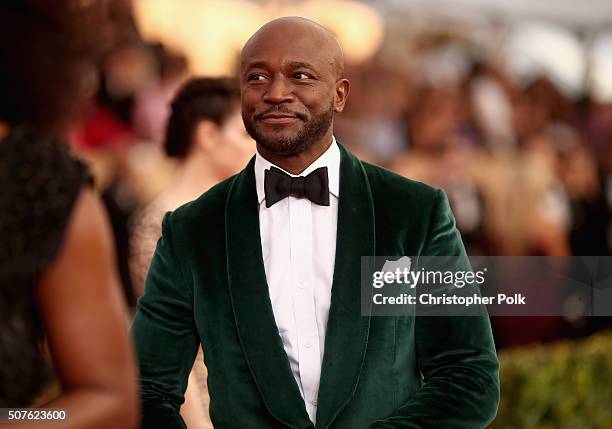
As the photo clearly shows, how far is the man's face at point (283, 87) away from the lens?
6.12ft

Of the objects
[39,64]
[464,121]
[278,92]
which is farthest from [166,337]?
[464,121]

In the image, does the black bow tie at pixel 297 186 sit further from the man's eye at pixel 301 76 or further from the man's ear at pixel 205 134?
the man's ear at pixel 205 134

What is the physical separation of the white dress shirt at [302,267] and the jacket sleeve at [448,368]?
16 centimetres

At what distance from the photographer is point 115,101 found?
272 centimetres

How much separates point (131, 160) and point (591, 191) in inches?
50.6

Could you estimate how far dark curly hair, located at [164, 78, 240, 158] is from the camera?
8.43ft

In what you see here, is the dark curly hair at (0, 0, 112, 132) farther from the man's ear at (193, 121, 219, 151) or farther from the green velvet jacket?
the man's ear at (193, 121, 219, 151)

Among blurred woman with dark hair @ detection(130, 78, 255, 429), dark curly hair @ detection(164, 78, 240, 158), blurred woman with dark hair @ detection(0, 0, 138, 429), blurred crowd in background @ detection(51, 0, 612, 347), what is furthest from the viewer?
blurred crowd in background @ detection(51, 0, 612, 347)

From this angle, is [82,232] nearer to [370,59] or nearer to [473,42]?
[370,59]

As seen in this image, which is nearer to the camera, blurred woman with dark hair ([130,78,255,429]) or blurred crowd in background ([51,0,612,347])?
blurred woman with dark hair ([130,78,255,429])

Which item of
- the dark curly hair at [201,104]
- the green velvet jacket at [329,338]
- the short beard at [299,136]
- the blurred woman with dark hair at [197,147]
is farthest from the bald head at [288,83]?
the dark curly hair at [201,104]

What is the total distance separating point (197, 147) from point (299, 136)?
736 millimetres

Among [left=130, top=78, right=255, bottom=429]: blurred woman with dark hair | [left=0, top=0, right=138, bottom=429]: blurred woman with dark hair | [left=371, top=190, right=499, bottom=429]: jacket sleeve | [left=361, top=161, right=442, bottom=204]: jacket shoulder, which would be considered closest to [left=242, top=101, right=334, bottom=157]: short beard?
[left=361, top=161, right=442, bottom=204]: jacket shoulder

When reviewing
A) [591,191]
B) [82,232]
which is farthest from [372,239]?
[591,191]
